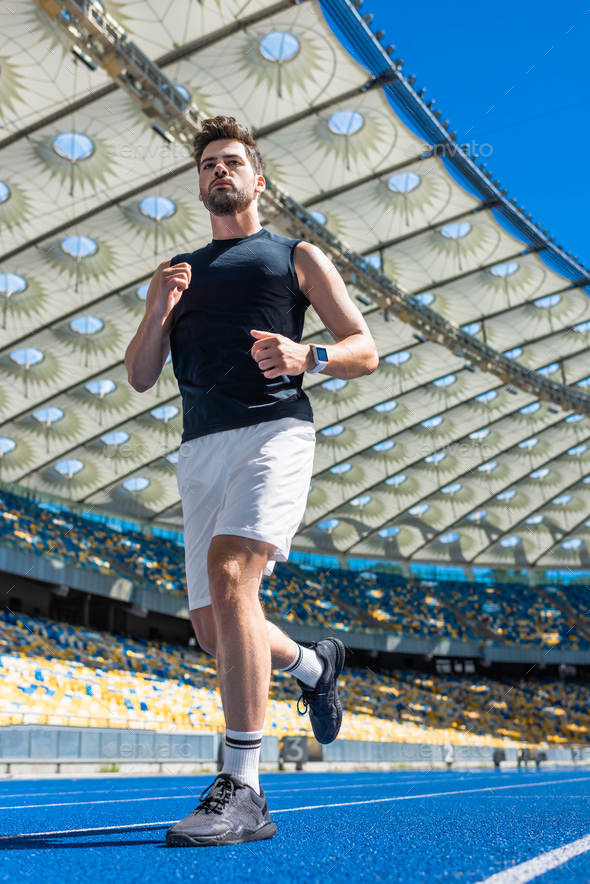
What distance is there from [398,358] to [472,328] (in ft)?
9.45

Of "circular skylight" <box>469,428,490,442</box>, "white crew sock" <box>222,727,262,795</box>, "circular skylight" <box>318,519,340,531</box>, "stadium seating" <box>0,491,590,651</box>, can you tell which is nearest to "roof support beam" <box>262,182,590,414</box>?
"circular skylight" <box>469,428,490,442</box>

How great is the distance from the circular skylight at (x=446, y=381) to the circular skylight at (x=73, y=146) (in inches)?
633

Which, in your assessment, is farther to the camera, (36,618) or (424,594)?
(424,594)

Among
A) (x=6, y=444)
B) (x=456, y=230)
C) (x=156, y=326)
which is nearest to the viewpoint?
(x=156, y=326)

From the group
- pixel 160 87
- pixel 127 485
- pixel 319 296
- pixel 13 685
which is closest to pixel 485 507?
pixel 127 485

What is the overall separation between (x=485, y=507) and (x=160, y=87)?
2994cm

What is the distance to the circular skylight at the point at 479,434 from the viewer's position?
112 feet

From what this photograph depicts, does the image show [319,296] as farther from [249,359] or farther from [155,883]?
[155,883]

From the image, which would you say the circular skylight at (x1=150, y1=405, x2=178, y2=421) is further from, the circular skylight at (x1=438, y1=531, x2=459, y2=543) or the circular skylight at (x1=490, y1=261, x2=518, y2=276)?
the circular skylight at (x1=438, y1=531, x2=459, y2=543)

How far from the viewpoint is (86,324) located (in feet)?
77.9

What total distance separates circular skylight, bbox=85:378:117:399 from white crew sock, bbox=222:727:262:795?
84.3ft

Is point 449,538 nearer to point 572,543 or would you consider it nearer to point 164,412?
point 572,543

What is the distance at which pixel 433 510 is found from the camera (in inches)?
1586

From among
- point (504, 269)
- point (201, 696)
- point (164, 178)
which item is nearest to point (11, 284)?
point (164, 178)
